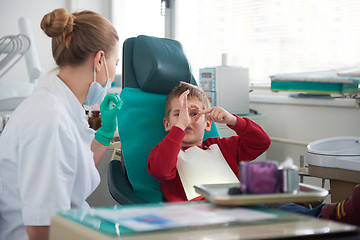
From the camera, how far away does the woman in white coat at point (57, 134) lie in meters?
1.29

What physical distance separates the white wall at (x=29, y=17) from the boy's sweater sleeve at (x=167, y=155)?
2816 mm

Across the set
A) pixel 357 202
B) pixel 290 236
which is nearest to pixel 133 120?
pixel 357 202

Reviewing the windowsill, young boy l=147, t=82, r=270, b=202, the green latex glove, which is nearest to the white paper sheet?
young boy l=147, t=82, r=270, b=202

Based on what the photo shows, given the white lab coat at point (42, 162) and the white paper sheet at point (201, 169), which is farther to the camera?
the white paper sheet at point (201, 169)

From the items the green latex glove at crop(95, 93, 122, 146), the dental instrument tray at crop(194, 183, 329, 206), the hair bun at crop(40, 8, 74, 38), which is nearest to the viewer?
the dental instrument tray at crop(194, 183, 329, 206)

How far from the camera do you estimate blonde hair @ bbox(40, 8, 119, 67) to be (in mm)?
1479

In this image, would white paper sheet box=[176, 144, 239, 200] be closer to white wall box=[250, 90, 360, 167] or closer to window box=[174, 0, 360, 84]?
white wall box=[250, 90, 360, 167]

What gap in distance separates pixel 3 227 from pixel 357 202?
1.08m

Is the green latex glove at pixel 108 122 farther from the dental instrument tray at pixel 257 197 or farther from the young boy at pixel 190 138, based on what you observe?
the dental instrument tray at pixel 257 197

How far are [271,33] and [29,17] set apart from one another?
2.30 meters

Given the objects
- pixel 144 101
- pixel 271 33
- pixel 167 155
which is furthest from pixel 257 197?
pixel 271 33

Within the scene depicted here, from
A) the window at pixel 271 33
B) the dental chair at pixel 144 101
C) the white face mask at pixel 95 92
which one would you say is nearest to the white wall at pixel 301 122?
the window at pixel 271 33

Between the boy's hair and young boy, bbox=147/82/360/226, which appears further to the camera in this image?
Result: the boy's hair

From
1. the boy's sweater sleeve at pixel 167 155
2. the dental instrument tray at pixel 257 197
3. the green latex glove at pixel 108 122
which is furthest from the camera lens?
the green latex glove at pixel 108 122
